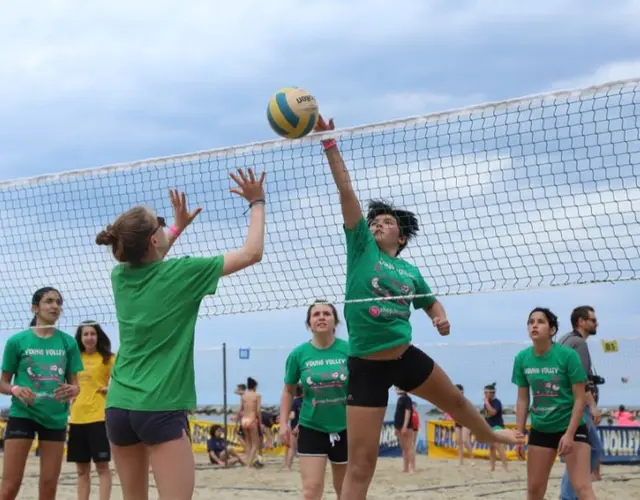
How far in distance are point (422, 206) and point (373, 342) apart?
1.60 meters

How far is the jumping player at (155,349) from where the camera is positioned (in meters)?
4.63

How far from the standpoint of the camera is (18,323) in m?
8.41

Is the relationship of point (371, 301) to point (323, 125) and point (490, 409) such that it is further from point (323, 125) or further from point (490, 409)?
point (490, 409)

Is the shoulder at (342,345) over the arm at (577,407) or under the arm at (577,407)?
over

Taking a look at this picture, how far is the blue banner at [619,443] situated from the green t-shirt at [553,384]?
1076 centimetres

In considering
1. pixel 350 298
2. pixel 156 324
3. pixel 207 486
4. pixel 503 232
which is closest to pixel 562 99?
pixel 503 232

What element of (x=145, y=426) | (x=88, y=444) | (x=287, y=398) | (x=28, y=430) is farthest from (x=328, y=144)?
(x=88, y=444)

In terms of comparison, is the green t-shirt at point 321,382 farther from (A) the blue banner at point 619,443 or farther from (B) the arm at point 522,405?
(A) the blue banner at point 619,443

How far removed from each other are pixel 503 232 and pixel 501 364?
11.7 metres

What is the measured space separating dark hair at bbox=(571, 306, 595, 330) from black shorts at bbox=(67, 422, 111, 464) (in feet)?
13.2

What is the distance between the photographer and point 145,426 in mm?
4633

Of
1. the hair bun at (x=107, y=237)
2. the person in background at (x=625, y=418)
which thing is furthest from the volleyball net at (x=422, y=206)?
the person in background at (x=625, y=418)

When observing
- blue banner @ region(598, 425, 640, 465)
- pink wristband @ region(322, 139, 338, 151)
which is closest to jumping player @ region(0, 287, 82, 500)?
pink wristband @ region(322, 139, 338, 151)

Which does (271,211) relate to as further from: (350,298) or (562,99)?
(562,99)
